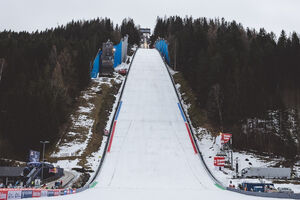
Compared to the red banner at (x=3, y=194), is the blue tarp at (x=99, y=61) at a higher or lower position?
higher

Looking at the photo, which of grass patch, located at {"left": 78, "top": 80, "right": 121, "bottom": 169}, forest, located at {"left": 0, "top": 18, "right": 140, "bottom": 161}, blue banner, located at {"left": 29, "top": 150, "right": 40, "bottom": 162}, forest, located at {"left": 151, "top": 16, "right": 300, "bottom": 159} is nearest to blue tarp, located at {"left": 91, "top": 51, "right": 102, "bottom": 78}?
forest, located at {"left": 0, "top": 18, "right": 140, "bottom": 161}

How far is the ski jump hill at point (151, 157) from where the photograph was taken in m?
17.0

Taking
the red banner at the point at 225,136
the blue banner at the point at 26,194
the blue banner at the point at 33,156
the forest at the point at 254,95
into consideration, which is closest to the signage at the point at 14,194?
the blue banner at the point at 26,194

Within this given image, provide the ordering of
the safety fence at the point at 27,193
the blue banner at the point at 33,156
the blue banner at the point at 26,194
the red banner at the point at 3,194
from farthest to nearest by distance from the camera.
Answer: the blue banner at the point at 33,156
the blue banner at the point at 26,194
the safety fence at the point at 27,193
the red banner at the point at 3,194

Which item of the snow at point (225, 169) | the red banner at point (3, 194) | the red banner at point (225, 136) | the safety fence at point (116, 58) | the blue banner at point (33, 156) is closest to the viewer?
the red banner at point (3, 194)

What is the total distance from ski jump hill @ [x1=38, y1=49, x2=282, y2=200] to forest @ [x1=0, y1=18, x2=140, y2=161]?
5839mm

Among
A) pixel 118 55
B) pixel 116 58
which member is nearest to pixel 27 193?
pixel 116 58

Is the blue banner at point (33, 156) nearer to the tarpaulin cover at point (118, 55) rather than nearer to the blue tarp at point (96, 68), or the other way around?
the blue tarp at point (96, 68)

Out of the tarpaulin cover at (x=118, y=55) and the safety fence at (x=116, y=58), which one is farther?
the tarpaulin cover at (x=118, y=55)

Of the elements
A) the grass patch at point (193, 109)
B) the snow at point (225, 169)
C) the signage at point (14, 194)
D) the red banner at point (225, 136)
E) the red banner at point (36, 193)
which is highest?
the grass patch at point (193, 109)

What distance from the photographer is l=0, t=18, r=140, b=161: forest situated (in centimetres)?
2592

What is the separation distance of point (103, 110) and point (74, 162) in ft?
34.0

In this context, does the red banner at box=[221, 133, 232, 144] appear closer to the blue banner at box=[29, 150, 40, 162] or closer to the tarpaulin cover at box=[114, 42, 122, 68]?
the blue banner at box=[29, 150, 40, 162]

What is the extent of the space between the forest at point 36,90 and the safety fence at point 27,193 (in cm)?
1084
